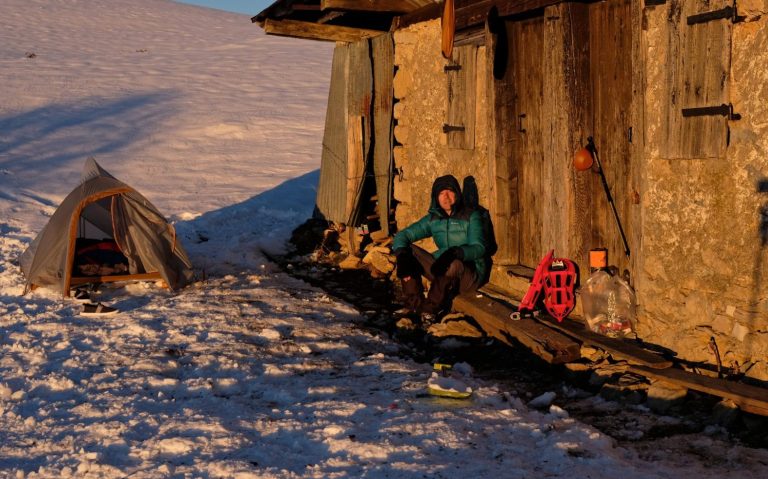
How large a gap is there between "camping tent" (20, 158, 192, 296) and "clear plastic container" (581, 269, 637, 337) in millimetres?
4441

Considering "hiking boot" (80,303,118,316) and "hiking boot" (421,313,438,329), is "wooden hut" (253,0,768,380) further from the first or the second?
"hiking boot" (80,303,118,316)

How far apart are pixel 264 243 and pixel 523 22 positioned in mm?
5385

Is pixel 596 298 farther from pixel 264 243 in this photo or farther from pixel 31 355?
pixel 264 243

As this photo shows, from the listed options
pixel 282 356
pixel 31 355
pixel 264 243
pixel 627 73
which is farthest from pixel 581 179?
pixel 264 243

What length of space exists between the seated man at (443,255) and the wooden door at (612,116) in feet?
4.69

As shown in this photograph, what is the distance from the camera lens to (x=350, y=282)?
10.0 metres

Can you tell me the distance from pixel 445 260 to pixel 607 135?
2.02 metres

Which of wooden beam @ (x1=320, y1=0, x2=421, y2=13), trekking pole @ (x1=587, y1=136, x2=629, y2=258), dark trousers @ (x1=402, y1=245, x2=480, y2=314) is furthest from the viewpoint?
wooden beam @ (x1=320, y1=0, x2=421, y2=13)

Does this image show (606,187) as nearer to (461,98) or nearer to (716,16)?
(716,16)

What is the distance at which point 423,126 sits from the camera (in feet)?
32.0

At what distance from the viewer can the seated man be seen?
809 centimetres

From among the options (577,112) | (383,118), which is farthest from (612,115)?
(383,118)

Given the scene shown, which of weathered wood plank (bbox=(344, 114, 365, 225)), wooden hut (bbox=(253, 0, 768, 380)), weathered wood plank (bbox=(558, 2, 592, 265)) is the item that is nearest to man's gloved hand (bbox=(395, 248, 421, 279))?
wooden hut (bbox=(253, 0, 768, 380))

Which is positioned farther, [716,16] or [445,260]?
A: [445,260]
